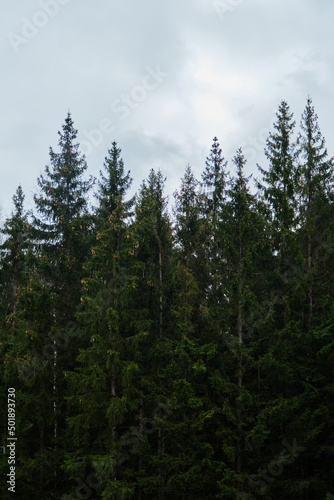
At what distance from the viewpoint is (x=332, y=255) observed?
1825 centimetres

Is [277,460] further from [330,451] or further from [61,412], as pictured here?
[61,412]

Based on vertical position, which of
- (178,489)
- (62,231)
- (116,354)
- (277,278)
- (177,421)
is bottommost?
(178,489)

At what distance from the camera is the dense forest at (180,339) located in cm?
1496

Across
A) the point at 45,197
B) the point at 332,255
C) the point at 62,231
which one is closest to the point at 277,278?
the point at 332,255

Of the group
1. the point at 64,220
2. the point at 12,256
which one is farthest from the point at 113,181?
the point at 12,256

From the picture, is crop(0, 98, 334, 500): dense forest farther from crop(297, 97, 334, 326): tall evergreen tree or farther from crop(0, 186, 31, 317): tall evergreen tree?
crop(0, 186, 31, 317): tall evergreen tree

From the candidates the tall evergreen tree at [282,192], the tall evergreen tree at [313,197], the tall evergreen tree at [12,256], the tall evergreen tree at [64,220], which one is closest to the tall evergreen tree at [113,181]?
the tall evergreen tree at [64,220]

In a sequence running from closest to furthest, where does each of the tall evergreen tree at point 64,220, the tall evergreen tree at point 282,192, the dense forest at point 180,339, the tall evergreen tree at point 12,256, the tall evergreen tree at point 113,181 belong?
the dense forest at point 180,339, the tall evergreen tree at point 282,192, the tall evergreen tree at point 113,181, the tall evergreen tree at point 64,220, the tall evergreen tree at point 12,256

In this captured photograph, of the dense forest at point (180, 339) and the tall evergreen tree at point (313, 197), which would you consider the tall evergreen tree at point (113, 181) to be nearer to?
the dense forest at point (180, 339)

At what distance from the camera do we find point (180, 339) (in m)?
17.1

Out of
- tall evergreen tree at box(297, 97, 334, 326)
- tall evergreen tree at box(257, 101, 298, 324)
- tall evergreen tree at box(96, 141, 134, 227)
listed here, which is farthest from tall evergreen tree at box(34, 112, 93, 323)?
tall evergreen tree at box(297, 97, 334, 326)

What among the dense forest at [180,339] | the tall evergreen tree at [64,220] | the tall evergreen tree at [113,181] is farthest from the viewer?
the tall evergreen tree at [64,220]

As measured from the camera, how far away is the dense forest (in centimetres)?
1496

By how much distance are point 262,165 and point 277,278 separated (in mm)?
6104
